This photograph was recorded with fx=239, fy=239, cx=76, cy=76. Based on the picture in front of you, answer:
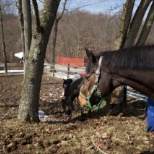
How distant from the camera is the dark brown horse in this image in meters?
2.87

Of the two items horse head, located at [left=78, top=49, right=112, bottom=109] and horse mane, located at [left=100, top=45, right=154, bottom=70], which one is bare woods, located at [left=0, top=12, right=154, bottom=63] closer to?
horse head, located at [left=78, top=49, right=112, bottom=109]

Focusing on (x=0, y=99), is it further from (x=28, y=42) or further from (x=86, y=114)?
(x=86, y=114)

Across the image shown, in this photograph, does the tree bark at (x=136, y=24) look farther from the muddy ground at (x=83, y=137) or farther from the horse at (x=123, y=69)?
the horse at (x=123, y=69)

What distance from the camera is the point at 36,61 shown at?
17.0 ft

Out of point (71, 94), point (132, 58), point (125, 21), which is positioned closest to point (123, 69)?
point (132, 58)

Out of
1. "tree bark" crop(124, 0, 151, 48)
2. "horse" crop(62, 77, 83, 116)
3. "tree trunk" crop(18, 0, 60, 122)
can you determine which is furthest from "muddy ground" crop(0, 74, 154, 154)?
"tree bark" crop(124, 0, 151, 48)

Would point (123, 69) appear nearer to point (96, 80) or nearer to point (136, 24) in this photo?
point (96, 80)

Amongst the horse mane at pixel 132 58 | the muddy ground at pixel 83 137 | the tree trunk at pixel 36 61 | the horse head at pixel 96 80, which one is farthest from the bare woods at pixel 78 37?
the horse mane at pixel 132 58

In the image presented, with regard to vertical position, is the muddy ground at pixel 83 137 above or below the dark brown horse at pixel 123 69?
below

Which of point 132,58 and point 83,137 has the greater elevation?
point 132,58

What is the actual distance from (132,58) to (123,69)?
0.17 m

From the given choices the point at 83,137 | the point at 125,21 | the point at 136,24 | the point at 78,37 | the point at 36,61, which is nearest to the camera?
the point at 83,137

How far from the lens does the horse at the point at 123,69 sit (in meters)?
2.87

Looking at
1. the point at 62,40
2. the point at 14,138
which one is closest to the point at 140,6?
the point at 14,138
